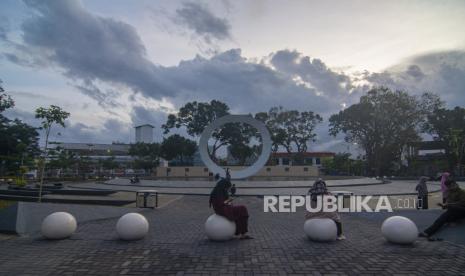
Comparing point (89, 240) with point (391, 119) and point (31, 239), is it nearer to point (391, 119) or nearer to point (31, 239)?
point (31, 239)

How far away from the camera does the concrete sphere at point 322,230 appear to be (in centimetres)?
752

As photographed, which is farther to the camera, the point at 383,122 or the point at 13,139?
the point at 383,122

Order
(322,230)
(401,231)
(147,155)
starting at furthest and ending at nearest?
(147,155) < (322,230) < (401,231)

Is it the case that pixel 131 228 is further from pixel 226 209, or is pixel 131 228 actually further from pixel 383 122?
pixel 383 122

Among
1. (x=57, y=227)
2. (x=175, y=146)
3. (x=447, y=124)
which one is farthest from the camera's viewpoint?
(x=175, y=146)

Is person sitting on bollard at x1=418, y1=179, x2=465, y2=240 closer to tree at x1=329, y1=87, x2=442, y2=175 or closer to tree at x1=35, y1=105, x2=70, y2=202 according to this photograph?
tree at x1=35, y1=105, x2=70, y2=202

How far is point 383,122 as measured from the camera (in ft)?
174

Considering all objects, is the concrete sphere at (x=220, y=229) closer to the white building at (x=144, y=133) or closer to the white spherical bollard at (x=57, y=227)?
the white spherical bollard at (x=57, y=227)

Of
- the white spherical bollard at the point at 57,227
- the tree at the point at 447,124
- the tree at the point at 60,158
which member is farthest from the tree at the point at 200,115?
the white spherical bollard at the point at 57,227

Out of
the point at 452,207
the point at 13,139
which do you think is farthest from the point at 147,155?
the point at 452,207

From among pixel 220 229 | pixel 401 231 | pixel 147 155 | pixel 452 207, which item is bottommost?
pixel 220 229

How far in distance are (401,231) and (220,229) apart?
3880mm

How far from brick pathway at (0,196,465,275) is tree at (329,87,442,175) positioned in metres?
48.2

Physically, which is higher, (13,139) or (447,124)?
(447,124)
